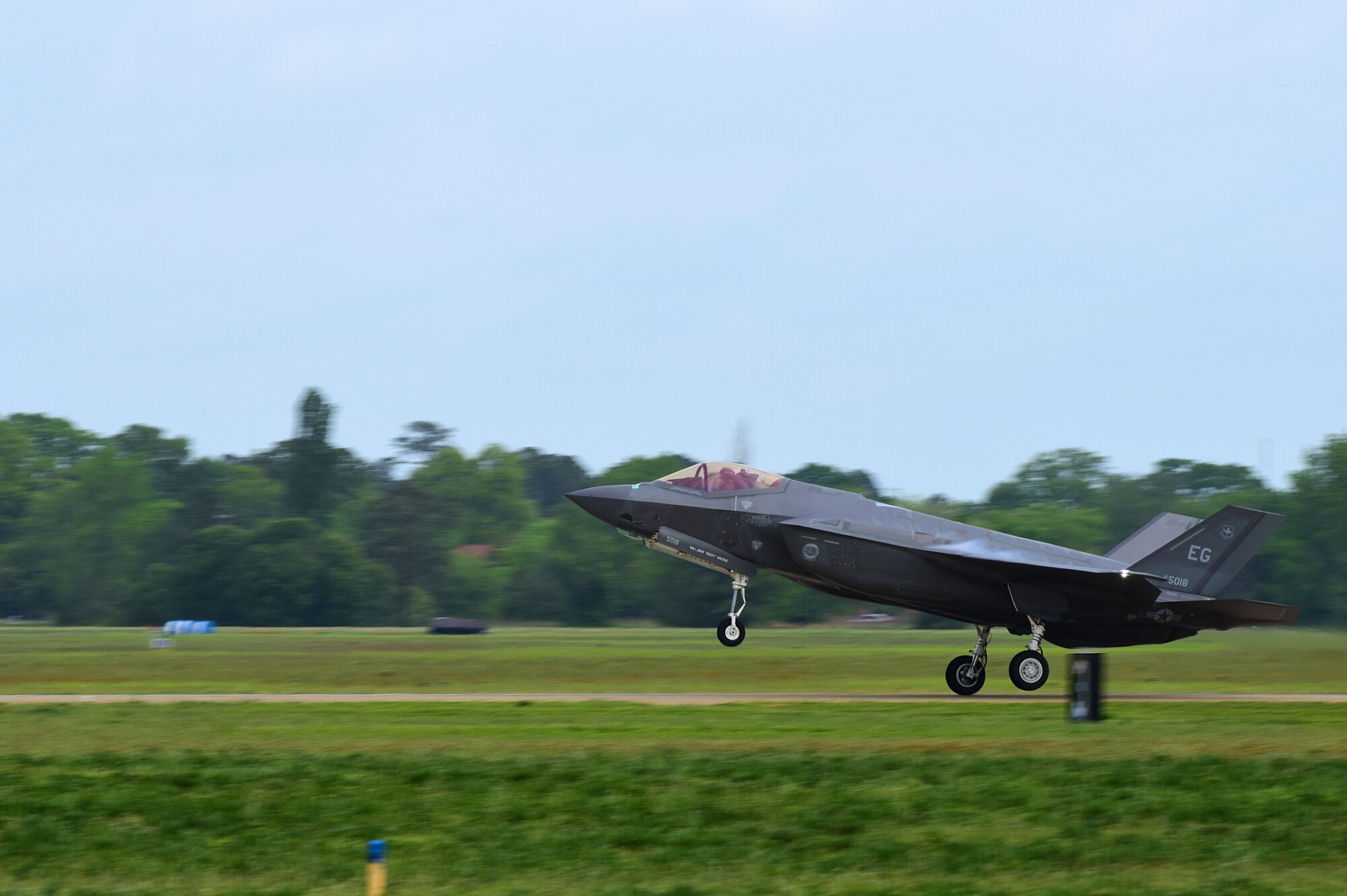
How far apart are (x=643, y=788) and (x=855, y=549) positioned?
12.1 metres

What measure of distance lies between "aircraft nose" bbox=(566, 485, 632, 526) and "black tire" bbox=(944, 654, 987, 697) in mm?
6958

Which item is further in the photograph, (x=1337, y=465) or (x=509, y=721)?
(x=1337, y=465)

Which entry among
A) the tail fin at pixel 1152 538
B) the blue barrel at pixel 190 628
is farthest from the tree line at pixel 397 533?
the tail fin at pixel 1152 538

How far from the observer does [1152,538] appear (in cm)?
2930

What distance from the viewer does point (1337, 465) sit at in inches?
2798

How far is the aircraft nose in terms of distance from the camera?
27.8m

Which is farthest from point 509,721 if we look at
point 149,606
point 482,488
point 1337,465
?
point 482,488

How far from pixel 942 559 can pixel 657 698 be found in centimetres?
590

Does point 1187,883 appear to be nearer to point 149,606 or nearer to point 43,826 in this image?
point 43,826

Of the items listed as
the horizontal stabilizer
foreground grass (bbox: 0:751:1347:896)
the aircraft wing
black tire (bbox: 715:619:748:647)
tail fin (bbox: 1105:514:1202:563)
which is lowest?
foreground grass (bbox: 0:751:1347:896)

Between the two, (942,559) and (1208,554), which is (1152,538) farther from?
(942,559)

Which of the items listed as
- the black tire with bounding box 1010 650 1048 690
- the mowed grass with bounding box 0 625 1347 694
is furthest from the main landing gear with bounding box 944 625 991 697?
the mowed grass with bounding box 0 625 1347 694

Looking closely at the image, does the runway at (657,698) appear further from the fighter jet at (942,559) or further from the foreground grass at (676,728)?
the fighter jet at (942,559)

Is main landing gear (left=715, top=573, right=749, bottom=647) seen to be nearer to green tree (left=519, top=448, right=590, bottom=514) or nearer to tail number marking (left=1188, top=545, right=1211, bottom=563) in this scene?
tail number marking (left=1188, top=545, right=1211, bottom=563)
